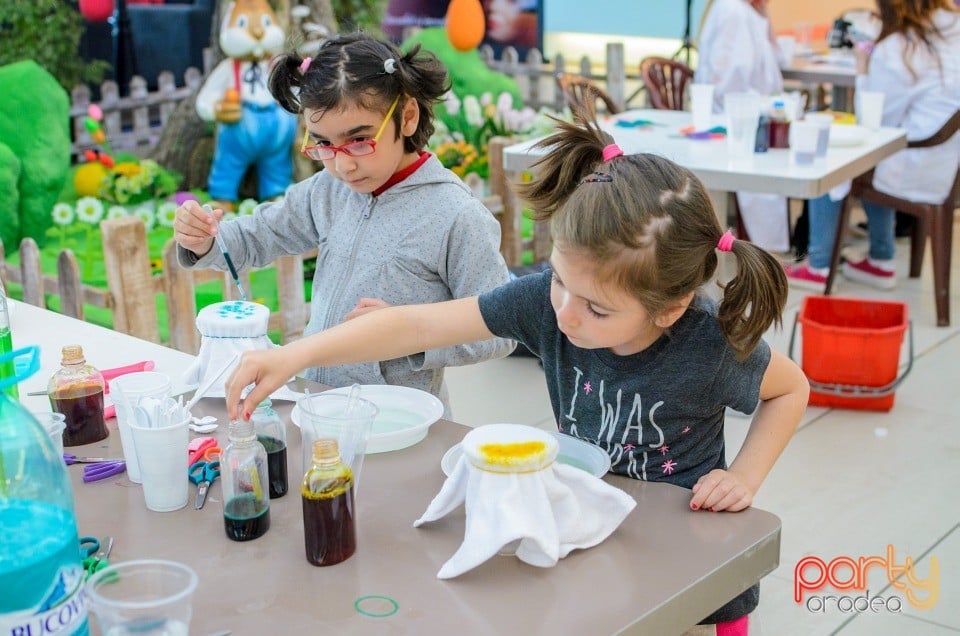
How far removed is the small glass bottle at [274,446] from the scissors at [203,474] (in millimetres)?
110

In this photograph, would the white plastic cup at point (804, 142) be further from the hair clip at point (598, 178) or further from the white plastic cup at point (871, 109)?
the hair clip at point (598, 178)

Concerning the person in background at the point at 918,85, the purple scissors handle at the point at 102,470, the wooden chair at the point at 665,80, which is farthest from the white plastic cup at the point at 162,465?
the wooden chair at the point at 665,80

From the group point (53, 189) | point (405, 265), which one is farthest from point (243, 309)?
point (53, 189)

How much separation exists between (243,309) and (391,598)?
2.70ft

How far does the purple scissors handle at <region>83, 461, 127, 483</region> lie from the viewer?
1.75 m

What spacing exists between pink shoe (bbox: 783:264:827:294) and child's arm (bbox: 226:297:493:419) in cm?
420

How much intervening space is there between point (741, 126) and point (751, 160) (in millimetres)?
152

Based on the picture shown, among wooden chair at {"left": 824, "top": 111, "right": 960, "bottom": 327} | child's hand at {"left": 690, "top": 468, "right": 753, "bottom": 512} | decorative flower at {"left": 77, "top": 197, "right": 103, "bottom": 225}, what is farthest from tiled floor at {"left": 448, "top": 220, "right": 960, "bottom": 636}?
decorative flower at {"left": 77, "top": 197, "right": 103, "bottom": 225}

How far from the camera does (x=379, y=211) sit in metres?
2.39

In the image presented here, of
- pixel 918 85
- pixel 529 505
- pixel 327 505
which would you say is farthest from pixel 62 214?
pixel 529 505

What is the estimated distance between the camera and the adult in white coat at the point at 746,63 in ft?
19.3

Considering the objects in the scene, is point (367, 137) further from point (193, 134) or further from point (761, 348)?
point (193, 134)

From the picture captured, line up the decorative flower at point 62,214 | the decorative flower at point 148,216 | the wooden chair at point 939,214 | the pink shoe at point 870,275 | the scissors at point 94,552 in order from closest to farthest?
the scissors at point 94,552, the wooden chair at point 939,214, the decorative flower at point 62,214, the decorative flower at point 148,216, the pink shoe at point 870,275

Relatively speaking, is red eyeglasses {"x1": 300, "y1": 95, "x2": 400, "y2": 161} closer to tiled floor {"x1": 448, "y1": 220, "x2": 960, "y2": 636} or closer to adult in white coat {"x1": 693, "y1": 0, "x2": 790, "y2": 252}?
tiled floor {"x1": 448, "y1": 220, "x2": 960, "y2": 636}
